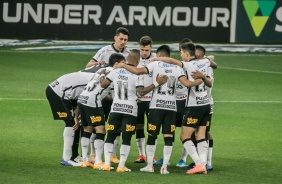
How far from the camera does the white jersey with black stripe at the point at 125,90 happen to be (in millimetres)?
13188

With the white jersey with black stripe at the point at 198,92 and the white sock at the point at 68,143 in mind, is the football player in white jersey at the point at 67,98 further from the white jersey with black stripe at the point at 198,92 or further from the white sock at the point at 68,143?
the white jersey with black stripe at the point at 198,92

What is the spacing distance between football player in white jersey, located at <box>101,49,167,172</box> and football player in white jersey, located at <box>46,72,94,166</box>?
0.81 meters

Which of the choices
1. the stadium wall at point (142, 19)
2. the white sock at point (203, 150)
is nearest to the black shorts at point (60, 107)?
the white sock at point (203, 150)

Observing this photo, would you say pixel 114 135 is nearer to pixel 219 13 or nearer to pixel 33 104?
pixel 33 104

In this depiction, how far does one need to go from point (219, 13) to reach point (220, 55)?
198cm

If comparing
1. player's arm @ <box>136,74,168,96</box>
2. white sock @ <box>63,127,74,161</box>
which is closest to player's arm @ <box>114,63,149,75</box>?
player's arm @ <box>136,74,168,96</box>

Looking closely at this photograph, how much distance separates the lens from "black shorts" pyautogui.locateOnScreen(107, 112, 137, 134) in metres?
13.2

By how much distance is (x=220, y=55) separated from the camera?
3012 cm

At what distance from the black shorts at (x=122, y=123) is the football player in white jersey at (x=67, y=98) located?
3.08 ft

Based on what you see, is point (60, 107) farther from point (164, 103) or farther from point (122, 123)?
point (164, 103)

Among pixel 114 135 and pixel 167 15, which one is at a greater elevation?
pixel 167 15

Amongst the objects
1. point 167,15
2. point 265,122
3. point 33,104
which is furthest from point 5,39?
point 265,122

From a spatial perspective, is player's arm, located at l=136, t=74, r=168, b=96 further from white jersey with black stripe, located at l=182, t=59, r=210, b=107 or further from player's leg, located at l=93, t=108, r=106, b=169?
player's leg, located at l=93, t=108, r=106, b=169

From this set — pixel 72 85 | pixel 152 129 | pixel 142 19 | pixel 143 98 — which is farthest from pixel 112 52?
pixel 142 19
